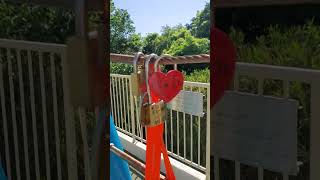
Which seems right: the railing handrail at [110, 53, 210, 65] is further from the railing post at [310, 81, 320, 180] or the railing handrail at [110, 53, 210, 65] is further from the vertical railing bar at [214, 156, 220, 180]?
the railing post at [310, 81, 320, 180]

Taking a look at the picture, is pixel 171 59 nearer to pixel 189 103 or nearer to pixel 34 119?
pixel 189 103

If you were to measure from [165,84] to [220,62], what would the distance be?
75 cm

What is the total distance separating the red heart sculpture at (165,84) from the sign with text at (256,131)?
0.70 m

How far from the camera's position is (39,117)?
1.27 meters

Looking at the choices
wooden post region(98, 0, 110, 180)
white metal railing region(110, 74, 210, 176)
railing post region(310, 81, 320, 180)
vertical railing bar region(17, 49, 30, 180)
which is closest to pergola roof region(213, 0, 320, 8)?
railing post region(310, 81, 320, 180)

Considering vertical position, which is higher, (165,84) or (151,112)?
(165,84)

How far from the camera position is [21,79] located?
1284 mm

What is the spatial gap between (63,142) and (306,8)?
0.77 metres

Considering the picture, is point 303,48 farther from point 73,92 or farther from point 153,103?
point 153,103

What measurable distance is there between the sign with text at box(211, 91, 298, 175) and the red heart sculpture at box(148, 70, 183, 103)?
2.31 feet

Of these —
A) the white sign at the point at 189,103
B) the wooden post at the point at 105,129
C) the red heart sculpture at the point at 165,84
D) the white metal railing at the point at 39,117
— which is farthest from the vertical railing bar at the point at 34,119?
the white sign at the point at 189,103

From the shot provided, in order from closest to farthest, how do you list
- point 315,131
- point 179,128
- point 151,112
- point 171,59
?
1. point 315,131
2. point 151,112
3. point 171,59
4. point 179,128

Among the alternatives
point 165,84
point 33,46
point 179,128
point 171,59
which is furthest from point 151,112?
point 179,128

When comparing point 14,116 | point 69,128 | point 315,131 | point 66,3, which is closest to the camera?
point 315,131
